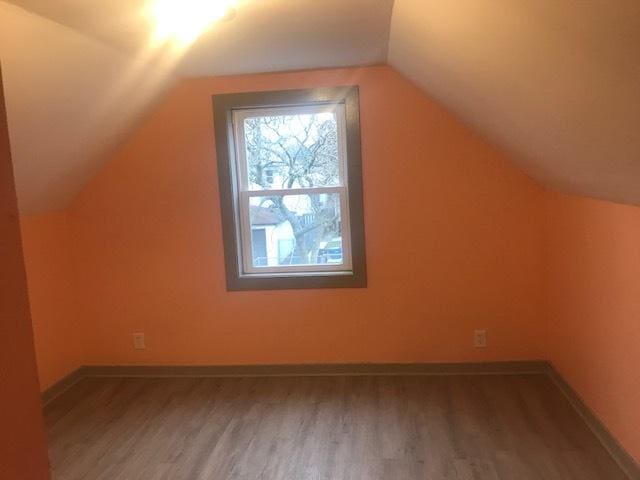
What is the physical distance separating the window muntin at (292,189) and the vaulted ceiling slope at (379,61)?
0.46 m

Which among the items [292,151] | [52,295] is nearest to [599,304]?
[292,151]

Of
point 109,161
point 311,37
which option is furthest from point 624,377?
point 109,161

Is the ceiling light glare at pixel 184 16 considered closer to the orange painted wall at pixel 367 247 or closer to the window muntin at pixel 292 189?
the orange painted wall at pixel 367 247

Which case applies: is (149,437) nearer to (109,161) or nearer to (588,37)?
(109,161)

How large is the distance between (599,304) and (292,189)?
Answer: 6.77 feet

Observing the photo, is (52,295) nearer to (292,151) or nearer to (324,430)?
(292,151)

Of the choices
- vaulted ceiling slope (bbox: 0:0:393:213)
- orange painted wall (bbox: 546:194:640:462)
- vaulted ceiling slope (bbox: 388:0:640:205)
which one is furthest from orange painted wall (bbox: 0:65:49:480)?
orange painted wall (bbox: 546:194:640:462)

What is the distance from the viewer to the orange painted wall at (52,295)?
375 centimetres

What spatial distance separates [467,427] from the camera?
3.16m

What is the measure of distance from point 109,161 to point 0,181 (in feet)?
10.8

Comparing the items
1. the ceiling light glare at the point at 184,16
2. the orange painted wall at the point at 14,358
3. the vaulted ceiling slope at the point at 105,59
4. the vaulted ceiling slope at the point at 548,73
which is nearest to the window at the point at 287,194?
the vaulted ceiling slope at the point at 105,59

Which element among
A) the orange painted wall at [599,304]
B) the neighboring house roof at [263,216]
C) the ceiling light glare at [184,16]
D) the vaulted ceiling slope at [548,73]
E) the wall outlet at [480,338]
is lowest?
the wall outlet at [480,338]

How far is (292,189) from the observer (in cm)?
401

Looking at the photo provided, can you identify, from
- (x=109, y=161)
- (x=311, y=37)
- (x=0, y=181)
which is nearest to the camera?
(x=0, y=181)
